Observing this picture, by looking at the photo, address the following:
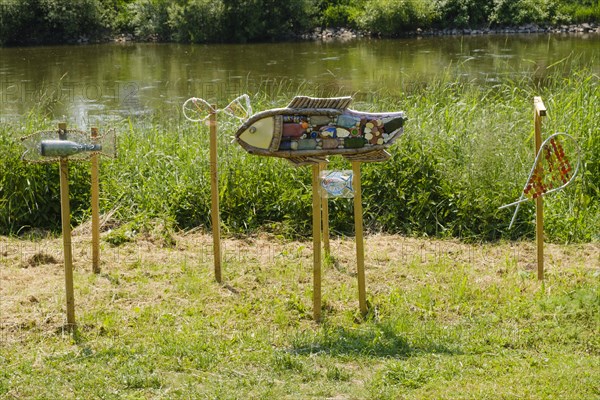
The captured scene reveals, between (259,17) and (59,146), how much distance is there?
84.1ft

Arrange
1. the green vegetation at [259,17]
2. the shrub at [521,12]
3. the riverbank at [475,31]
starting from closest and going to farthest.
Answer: the riverbank at [475,31] < the shrub at [521,12] < the green vegetation at [259,17]

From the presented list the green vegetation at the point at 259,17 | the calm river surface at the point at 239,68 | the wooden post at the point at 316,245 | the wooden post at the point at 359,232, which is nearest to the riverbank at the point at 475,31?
the green vegetation at the point at 259,17

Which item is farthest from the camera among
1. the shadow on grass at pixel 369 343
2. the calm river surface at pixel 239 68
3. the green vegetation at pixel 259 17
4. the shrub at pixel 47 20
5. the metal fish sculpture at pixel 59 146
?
the shrub at pixel 47 20

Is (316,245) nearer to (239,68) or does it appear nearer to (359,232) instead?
(359,232)

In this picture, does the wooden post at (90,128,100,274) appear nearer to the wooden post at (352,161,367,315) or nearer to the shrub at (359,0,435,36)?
the wooden post at (352,161,367,315)

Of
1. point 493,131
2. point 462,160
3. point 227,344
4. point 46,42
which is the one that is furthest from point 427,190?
point 46,42

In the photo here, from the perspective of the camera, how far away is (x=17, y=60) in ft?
82.0

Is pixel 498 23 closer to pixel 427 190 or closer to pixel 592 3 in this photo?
pixel 592 3

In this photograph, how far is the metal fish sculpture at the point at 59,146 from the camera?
16.7 feet

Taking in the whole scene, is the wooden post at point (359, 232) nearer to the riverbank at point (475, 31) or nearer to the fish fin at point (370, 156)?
the fish fin at point (370, 156)

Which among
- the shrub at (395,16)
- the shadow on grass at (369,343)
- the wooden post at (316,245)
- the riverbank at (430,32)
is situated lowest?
the shadow on grass at (369,343)

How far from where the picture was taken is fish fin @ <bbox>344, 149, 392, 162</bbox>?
5324 mm

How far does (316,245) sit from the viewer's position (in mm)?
5277

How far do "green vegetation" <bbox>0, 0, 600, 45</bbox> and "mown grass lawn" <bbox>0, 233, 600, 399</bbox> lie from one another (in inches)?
936
